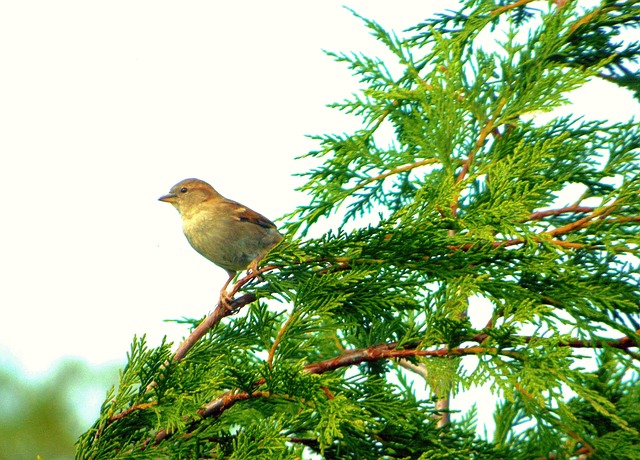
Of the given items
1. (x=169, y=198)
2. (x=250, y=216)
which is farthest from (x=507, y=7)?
(x=169, y=198)

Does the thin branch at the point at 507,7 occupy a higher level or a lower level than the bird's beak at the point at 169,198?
higher

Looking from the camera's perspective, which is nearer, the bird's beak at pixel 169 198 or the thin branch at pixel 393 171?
the thin branch at pixel 393 171

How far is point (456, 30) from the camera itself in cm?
480

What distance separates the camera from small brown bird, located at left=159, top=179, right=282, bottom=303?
191 inches

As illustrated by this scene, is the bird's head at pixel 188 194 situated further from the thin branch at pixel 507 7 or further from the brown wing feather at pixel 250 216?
the thin branch at pixel 507 7

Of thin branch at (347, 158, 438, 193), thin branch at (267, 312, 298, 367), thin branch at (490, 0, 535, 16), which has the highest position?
thin branch at (490, 0, 535, 16)

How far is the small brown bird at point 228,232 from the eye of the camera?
4847 mm

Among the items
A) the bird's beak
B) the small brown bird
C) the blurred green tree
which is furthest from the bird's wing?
the blurred green tree

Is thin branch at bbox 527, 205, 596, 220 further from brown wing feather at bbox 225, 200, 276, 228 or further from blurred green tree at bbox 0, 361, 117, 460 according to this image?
blurred green tree at bbox 0, 361, 117, 460

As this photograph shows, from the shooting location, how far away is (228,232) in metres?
4.85

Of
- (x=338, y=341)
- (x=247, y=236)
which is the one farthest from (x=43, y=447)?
(x=338, y=341)

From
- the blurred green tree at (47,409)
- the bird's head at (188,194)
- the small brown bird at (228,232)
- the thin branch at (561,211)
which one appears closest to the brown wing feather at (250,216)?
the small brown bird at (228,232)

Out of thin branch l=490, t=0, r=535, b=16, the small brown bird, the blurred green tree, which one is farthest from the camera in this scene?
the blurred green tree

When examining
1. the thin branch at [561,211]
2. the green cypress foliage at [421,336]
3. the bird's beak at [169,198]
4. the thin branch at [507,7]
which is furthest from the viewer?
the bird's beak at [169,198]
